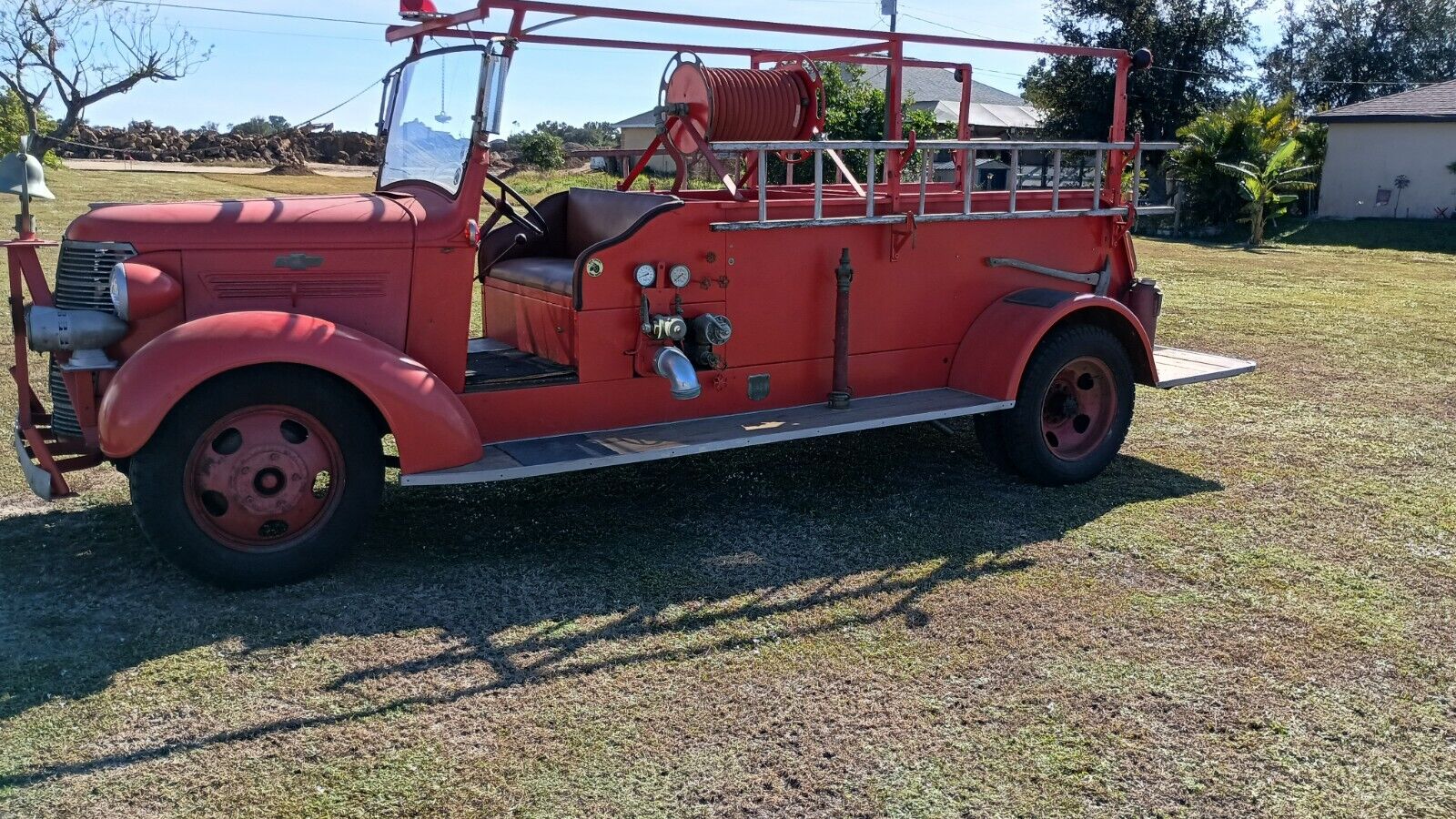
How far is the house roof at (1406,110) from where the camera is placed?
25438 millimetres

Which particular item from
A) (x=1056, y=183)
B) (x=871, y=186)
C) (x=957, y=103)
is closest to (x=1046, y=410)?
(x=1056, y=183)

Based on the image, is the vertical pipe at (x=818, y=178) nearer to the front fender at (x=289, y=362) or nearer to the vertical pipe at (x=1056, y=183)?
the vertical pipe at (x=1056, y=183)

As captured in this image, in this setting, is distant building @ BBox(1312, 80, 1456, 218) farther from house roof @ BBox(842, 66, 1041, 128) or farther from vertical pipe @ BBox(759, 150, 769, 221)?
vertical pipe @ BBox(759, 150, 769, 221)

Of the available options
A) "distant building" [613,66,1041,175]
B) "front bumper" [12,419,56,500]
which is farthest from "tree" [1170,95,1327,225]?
"front bumper" [12,419,56,500]

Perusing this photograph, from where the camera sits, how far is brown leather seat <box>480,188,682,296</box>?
5.31 metres

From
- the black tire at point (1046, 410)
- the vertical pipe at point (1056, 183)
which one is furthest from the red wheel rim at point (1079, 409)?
the vertical pipe at point (1056, 183)

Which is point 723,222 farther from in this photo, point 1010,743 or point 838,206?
point 1010,743

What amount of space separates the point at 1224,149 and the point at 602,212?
21957mm

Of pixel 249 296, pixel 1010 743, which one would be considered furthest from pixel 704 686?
pixel 249 296

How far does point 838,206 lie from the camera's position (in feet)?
19.3

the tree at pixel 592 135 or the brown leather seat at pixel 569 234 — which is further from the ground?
the tree at pixel 592 135

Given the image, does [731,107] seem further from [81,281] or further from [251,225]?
[81,281]

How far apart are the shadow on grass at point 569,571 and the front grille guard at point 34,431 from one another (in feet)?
1.40

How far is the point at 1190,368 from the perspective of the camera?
22.2ft
